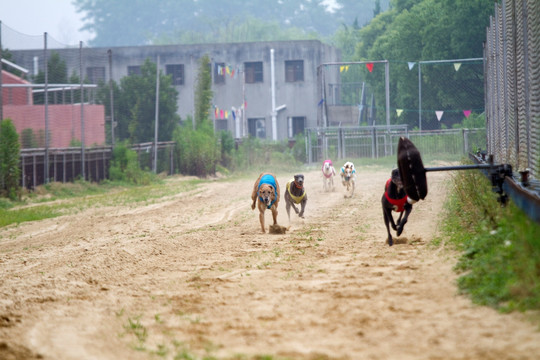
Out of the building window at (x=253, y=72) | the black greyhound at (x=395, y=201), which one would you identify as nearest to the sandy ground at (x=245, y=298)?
the black greyhound at (x=395, y=201)

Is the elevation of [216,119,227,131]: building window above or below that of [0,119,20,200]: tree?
above

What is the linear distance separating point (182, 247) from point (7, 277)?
8.88 feet

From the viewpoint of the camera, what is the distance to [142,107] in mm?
33156

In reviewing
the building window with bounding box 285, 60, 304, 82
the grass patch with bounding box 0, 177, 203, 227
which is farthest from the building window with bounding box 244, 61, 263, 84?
the grass patch with bounding box 0, 177, 203, 227

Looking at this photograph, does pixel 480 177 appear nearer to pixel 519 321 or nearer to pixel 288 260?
pixel 288 260

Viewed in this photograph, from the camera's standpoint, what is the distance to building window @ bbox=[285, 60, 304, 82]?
45.1 meters

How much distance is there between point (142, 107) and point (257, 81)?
13270 mm

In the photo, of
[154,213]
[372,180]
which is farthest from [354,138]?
→ [154,213]

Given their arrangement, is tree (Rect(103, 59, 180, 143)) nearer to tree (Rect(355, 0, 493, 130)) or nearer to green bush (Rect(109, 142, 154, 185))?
green bush (Rect(109, 142, 154, 185))

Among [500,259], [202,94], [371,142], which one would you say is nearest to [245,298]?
[500,259]

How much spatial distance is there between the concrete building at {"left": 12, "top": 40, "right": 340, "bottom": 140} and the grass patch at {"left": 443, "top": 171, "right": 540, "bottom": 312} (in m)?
35.3

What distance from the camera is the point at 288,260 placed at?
9.07 m

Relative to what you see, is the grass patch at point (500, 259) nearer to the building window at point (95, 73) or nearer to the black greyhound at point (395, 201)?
the black greyhound at point (395, 201)

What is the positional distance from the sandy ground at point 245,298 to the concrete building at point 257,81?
31.7 metres
